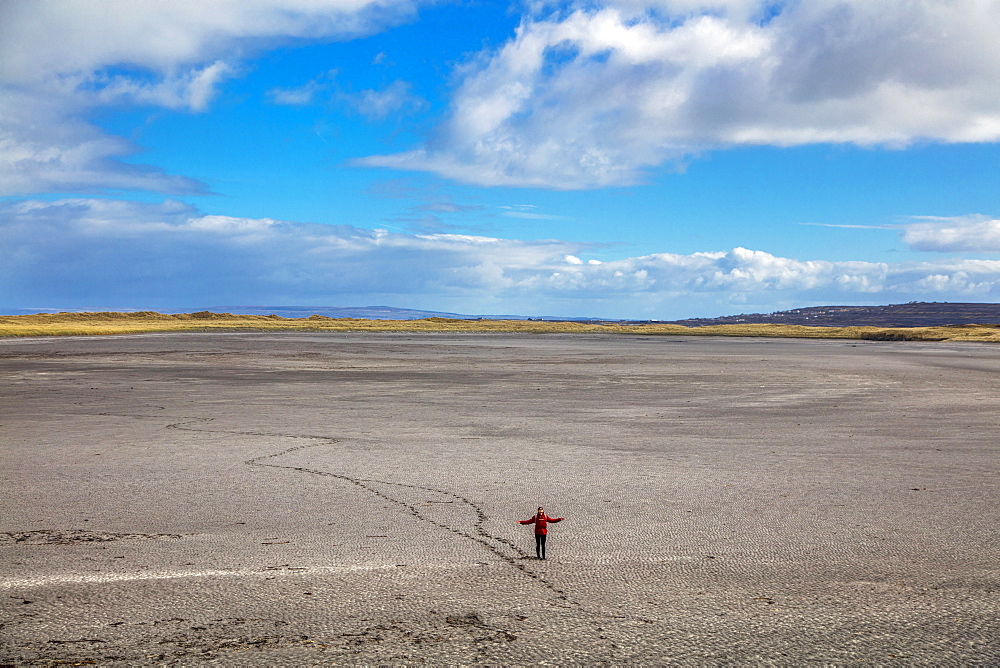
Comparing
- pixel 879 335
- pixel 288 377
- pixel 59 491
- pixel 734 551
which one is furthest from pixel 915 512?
pixel 879 335

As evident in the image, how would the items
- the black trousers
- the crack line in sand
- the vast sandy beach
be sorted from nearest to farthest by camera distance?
the vast sandy beach < the crack line in sand < the black trousers

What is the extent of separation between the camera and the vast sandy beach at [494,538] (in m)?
4.53

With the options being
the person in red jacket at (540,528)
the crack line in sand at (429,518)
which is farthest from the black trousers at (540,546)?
the crack line in sand at (429,518)

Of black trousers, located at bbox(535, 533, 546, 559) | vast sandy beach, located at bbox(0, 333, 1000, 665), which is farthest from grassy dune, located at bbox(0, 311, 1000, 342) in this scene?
black trousers, located at bbox(535, 533, 546, 559)

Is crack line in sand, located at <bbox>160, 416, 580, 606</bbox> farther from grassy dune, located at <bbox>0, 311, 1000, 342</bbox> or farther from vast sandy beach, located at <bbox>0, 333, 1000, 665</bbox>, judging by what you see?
grassy dune, located at <bbox>0, 311, 1000, 342</bbox>

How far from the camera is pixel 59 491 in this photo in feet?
27.4

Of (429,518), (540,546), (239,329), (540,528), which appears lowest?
(429,518)

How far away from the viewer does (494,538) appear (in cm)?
666

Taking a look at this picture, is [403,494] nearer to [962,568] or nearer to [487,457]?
[487,457]

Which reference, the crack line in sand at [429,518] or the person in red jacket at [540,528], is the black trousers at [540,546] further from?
the crack line in sand at [429,518]

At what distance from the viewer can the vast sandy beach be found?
178 inches

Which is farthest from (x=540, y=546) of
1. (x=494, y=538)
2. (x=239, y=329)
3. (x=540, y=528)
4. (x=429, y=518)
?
(x=239, y=329)

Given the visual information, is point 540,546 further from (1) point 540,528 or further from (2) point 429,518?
(2) point 429,518

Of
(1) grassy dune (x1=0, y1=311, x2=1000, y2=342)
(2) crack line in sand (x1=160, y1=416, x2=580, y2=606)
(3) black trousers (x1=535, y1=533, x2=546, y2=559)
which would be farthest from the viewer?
(1) grassy dune (x1=0, y1=311, x2=1000, y2=342)
